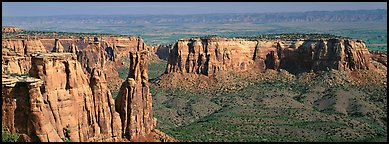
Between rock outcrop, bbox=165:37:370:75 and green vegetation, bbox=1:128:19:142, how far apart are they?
233ft

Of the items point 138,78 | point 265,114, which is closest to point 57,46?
point 265,114

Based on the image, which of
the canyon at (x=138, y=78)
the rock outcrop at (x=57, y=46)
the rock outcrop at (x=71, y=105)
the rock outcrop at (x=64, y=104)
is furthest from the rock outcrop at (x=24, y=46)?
the rock outcrop at (x=64, y=104)

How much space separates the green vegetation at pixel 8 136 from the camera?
44487 millimetres

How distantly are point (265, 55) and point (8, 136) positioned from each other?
81.3 m

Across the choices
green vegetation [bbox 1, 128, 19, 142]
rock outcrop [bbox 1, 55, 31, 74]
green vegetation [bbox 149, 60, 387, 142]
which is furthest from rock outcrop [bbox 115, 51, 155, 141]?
rock outcrop [bbox 1, 55, 31, 74]

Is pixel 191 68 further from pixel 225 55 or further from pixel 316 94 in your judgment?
pixel 316 94

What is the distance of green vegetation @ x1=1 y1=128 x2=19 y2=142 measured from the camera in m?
44.5

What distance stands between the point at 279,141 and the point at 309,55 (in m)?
52.0

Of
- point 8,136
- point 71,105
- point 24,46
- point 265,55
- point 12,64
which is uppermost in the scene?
point 24,46

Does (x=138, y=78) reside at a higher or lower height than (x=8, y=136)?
higher

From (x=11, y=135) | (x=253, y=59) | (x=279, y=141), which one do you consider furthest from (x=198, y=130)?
(x=253, y=59)

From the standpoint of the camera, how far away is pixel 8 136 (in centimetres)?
4509

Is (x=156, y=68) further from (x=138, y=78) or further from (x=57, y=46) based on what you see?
(x=138, y=78)

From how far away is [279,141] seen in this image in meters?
66.0
